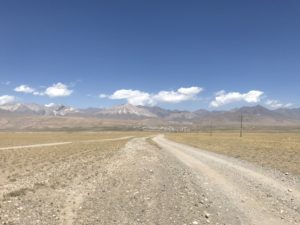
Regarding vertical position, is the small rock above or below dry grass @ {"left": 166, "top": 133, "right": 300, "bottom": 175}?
below

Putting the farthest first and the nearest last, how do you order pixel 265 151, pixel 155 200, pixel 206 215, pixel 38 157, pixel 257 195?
1. pixel 265 151
2. pixel 38 157
3. pixel 257 195
4. pixel 155 200
5. pixel 206 215

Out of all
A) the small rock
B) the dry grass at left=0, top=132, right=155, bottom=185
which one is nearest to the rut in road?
the small rock

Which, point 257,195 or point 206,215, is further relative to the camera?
point 257,195

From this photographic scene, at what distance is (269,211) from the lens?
44.2ft

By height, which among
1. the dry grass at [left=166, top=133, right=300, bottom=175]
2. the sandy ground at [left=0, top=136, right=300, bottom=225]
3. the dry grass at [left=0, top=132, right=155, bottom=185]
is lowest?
the dry grass at [left=0, top=132, right=155, bottom=185]

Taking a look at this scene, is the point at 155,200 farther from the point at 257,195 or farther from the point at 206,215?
the point at 257,195

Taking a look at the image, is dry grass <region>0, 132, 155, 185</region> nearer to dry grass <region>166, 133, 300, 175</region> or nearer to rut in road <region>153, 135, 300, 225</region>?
rut in road <region>153, 135, 300, 225</region>

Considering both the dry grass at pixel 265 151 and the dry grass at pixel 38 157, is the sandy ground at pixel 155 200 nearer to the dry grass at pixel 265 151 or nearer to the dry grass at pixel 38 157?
the dry grass at pixel 38 157

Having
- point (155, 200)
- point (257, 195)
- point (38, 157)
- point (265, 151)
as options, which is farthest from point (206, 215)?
point (265, 151)

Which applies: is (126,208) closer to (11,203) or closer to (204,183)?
(11,203)

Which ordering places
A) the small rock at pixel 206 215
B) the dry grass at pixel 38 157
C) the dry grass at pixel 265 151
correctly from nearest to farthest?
the small rock at pixel 206 215, the dry grass at pixel 38 157, the dry grass at pixel 265 151

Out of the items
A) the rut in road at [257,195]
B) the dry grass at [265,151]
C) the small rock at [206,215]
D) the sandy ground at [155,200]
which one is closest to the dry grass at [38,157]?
the sandy ground at [155,200]

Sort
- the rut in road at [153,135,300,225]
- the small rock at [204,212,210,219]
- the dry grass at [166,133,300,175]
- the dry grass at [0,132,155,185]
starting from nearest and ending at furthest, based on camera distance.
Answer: the rut in road at [153,135,300,225] < the small rock at [204,212,210,219] < the dry grass at [0,132,155,185] < the dry grass at [166,133,300,175]

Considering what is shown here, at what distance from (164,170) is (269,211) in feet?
45.8
